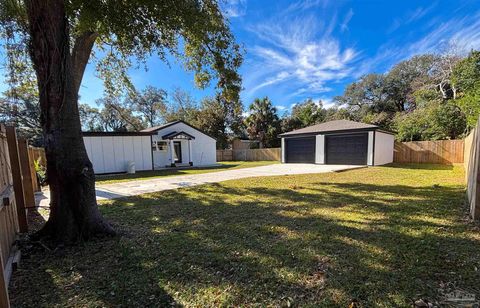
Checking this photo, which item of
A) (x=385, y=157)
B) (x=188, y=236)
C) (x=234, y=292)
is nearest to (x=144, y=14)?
(x=188, y=236)

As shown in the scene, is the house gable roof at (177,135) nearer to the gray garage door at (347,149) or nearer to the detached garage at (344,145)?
the detached garage at (344,145)

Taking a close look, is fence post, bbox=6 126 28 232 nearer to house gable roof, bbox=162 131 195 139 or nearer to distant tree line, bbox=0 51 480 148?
distant tree line, bbox=0 51 480 148

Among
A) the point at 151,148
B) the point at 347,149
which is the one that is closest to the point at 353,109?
the point at 347,149

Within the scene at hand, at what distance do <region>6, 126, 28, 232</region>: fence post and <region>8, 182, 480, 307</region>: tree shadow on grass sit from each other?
1.28m

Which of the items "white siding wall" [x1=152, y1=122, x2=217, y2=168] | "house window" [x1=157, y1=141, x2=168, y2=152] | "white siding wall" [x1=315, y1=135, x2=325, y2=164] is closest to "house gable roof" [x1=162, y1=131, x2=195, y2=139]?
"white siding wall" [x1=152, y1=122, x2=217, y2=168]

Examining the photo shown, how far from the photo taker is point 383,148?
48.1 ft

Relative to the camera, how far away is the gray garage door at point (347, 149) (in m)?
14.1

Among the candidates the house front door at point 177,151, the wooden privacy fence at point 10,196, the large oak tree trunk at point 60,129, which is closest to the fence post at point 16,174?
the wooden privacy fence at point 10,196

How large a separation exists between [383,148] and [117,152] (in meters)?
16.8

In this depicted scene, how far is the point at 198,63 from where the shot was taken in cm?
674

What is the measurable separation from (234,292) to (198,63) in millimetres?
6318

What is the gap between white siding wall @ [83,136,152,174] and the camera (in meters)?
12.4

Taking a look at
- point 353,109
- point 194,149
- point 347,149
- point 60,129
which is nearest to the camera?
point 60,129

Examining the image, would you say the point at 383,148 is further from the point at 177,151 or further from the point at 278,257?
the point at 278,257
